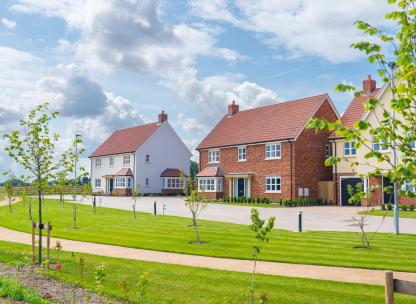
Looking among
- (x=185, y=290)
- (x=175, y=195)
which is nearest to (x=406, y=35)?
(x=185, y=290)

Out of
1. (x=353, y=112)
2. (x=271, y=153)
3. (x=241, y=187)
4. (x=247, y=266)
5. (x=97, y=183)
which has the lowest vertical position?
(x=247, y=266)

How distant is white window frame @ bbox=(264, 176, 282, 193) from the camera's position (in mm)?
42938

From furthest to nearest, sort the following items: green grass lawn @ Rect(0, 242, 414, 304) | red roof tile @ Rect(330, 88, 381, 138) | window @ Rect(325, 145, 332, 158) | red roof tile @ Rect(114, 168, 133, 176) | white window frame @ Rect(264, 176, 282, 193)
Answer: red roof tile @ Rect(114, 168, 133, 176) → window @ Rect(325, 145, 332, 158) → white window frame @ Rect(264, 176, 282, 193) → red roof tile @ Rect(330, 88, 381, 138) → green grass lawn @ Rect(0, 242, 414, 304)

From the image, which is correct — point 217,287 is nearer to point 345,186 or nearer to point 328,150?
point 345,186

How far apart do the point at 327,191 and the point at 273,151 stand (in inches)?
256

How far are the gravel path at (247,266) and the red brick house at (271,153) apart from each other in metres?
27.9

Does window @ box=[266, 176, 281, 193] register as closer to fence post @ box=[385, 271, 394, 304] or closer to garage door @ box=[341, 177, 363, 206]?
garage door @ box=[341, 177, 363, 206]

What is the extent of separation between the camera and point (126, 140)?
68.1 meters

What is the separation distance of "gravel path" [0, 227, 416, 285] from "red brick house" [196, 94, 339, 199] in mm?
27900

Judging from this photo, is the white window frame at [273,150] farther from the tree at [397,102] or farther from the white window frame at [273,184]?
the tree at [397,102]

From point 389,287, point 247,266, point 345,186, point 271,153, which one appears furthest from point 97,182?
point 389,287

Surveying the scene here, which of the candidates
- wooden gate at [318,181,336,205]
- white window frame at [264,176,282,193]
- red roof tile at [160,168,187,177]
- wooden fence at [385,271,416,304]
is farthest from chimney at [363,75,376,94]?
wooden fence at [385,271,416,304]

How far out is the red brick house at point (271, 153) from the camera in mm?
42219

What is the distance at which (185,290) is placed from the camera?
10117mm
